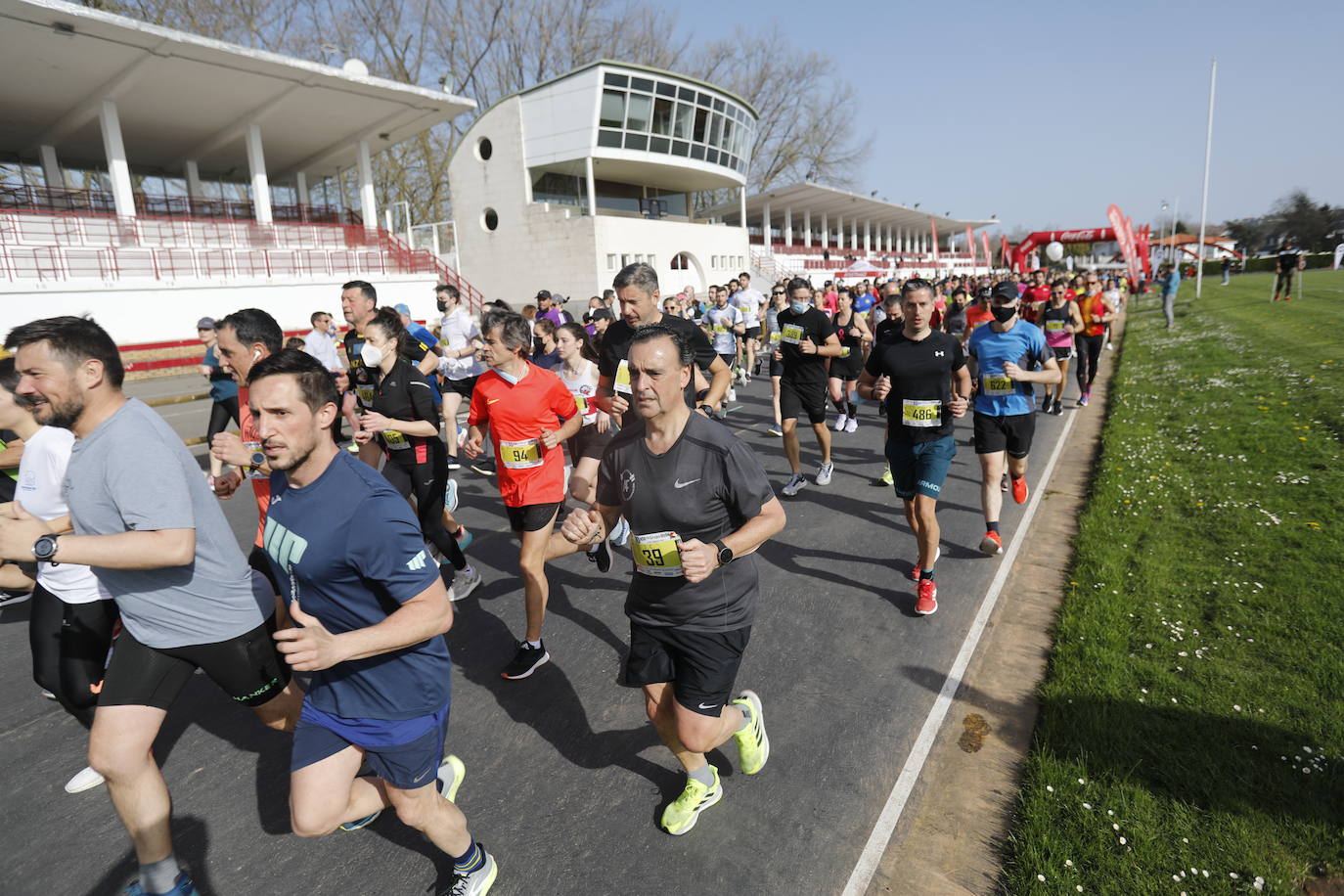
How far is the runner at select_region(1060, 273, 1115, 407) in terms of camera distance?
37.4 ft

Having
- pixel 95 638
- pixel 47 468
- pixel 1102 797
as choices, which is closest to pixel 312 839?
pixel 95 638

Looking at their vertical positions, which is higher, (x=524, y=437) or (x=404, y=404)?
(x=404, y=404)

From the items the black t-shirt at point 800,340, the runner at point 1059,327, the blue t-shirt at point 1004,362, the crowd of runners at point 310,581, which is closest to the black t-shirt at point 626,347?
the crowd of runners at point 310,581

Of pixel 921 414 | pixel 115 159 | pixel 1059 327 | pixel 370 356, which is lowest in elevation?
pixel 921 414

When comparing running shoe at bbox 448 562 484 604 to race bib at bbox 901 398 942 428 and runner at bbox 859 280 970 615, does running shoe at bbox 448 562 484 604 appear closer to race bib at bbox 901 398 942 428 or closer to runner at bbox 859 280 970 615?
runner at bbox 859 280 970 615

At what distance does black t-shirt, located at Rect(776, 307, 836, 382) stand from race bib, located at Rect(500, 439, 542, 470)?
13.3 ft

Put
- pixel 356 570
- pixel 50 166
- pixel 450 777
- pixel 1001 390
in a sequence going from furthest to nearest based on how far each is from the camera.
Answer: pixel 50 166
pixel 1001 390
pixel 450 777
pixel 356 570

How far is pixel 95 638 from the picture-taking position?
302 centimetres

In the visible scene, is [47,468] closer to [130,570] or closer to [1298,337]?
[130,570]

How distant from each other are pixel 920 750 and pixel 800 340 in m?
4.90

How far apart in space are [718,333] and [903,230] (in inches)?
3164

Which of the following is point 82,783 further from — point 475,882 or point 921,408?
point 921,408

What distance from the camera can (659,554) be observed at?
2693 millimetres

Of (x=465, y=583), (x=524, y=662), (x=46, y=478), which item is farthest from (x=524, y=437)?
(x=46, y=478)
